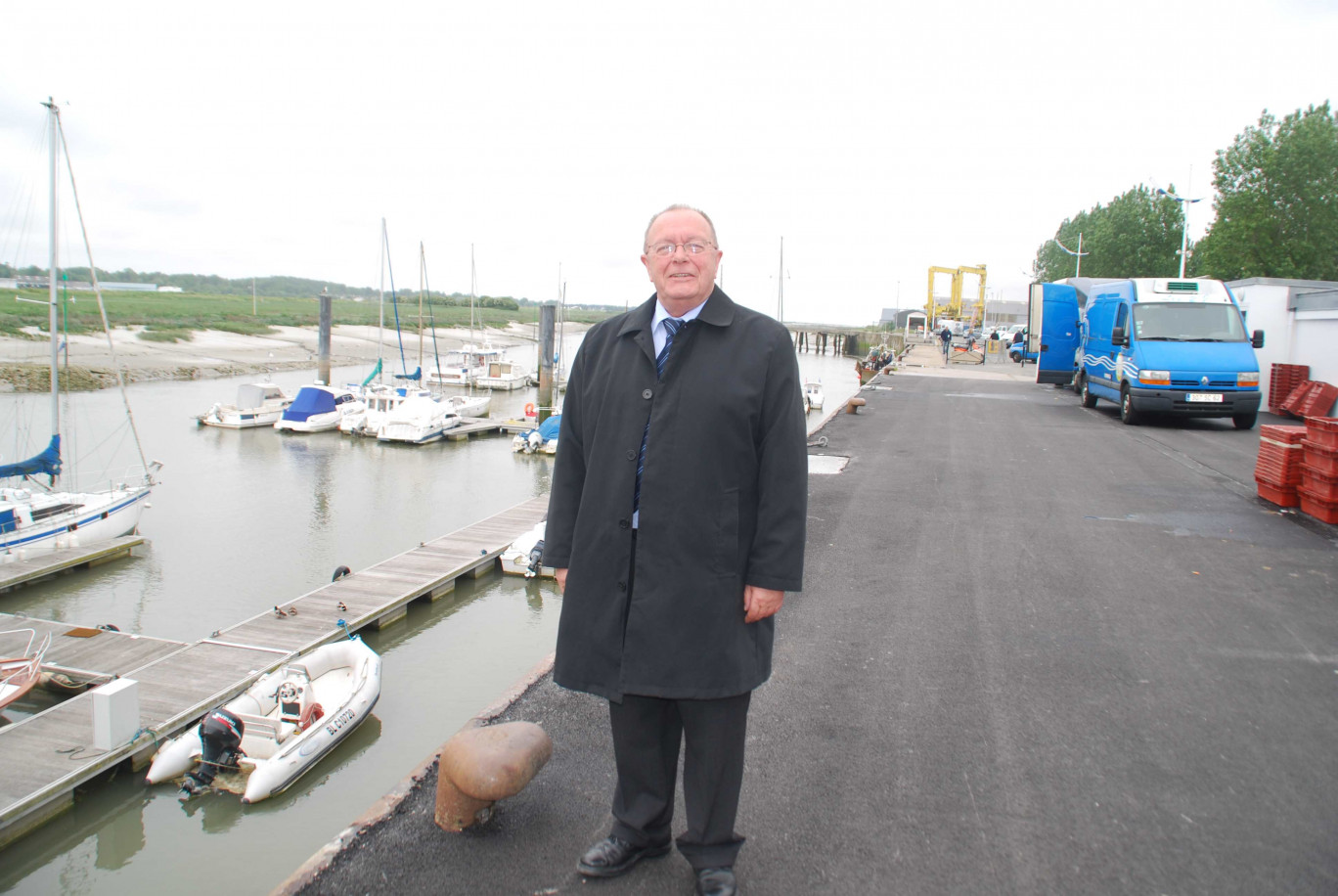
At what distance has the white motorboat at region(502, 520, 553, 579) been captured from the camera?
46.7 ft

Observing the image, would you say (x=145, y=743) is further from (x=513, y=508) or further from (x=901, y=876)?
(x=513, y=508)

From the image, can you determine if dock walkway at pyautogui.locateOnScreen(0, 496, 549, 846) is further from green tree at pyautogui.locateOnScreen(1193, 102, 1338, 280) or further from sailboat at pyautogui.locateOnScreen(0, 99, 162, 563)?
green tree at pyautogui.locateOnScreen(1193, 102, 1338, 280)

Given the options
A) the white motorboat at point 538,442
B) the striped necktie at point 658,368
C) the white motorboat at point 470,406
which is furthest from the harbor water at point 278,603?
the striped necktie at point 658,368

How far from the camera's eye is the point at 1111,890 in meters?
2.78

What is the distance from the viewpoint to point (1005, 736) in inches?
152

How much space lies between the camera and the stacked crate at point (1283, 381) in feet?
59.8

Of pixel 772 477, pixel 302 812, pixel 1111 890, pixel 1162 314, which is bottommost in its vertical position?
pixel 302 812

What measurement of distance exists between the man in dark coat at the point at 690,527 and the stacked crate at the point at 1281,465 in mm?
8272

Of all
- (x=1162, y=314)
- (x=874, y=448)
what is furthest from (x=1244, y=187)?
(x=874, y=448)

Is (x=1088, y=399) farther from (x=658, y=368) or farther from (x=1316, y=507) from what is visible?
(x=658, y=368)

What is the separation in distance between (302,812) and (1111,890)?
269 inches

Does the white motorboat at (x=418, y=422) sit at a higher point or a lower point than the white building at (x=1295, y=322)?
lower

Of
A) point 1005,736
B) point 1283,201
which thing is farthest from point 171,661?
point 1283,201

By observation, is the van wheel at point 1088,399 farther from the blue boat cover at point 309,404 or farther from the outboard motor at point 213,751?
the blue boat cover at point 309,404
